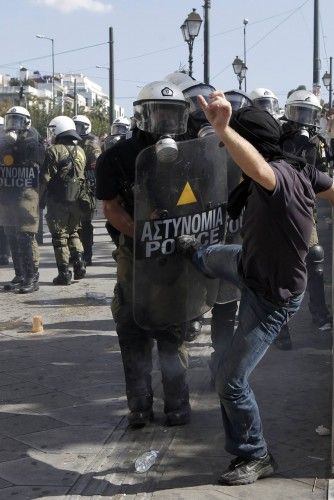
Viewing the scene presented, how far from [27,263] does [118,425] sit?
16.5 ft

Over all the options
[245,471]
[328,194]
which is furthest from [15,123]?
[245,471]

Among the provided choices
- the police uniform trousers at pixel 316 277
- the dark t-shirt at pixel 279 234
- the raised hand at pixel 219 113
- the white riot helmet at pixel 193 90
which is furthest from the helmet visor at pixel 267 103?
the raised hand at pixel 219 113

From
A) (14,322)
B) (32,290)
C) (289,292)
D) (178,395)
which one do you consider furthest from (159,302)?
(32,290)

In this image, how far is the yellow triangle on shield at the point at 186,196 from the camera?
4512mm

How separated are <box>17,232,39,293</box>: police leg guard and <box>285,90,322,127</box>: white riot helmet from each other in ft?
12.8

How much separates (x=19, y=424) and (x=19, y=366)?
1.42 meters

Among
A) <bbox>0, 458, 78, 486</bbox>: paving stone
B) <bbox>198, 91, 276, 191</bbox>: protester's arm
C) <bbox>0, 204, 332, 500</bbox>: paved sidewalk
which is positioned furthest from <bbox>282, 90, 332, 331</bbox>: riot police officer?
<bbox>0, 458, 78, 486</bbox>: paving stone

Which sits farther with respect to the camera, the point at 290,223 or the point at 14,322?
the point at 14,322

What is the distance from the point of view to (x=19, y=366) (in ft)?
21.0

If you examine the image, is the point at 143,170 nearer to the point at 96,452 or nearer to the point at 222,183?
the point at 222,183

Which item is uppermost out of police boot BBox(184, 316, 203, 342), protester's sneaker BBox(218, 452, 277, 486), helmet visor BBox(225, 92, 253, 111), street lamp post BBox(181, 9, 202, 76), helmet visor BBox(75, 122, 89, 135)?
street lamp post BBox(181, 9, 202, 76)

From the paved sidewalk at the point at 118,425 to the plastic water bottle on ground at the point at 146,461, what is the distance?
33 millimetres

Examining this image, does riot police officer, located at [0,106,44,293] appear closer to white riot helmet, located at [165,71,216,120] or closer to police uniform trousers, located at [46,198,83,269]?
police uniform trousers, located at [46,198,83,269]

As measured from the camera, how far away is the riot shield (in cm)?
443
